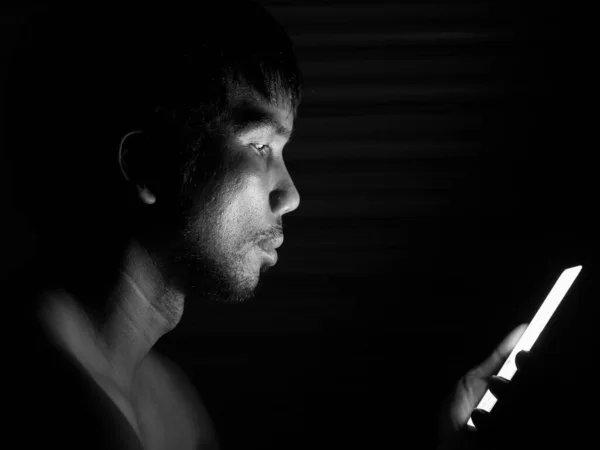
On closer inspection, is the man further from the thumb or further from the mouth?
the thumb

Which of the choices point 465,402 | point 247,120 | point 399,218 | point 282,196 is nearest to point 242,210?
point 282,196

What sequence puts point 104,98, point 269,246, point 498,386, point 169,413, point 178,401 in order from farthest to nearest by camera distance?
point 178,401, point 169,413, point 498,386, point 269,246, point 104,98

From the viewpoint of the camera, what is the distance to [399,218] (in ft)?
8.14

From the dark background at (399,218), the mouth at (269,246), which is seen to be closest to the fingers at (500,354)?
the dark background at (399,218)

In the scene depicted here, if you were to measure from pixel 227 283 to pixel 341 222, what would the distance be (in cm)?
81

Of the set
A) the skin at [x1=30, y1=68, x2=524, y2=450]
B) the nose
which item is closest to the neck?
the skin at [x1=30, y1=68, x2=524, y2=450]

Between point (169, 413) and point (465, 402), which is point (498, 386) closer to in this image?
point (465, 402)

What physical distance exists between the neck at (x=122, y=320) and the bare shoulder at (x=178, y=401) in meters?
0.26

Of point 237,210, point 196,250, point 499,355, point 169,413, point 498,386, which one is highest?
point 237,210

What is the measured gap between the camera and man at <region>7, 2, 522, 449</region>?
1.69 m

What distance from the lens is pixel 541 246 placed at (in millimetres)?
2416

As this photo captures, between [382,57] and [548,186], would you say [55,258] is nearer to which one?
[382,57]

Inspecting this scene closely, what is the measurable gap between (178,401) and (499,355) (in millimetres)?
1177

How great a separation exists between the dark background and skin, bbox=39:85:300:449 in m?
0.63
